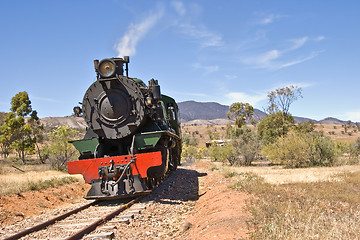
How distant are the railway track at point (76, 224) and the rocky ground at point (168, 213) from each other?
315 millimetres

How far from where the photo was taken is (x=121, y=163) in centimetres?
821

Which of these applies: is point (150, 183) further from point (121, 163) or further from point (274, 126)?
point (274, 126)

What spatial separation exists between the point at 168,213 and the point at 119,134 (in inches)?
113

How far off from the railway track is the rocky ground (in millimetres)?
315

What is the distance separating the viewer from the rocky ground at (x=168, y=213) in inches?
205

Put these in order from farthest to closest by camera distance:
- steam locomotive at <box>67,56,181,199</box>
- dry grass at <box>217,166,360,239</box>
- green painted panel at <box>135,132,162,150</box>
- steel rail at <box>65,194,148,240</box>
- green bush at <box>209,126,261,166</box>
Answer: green bush at <box>209,126,261,166</box>
green painted panel at <box>135,132,162,150</box>
steam locomotive at <box>67,56,181,199</box>
steel rail at <box>65,194,148,240</box>
dry grass at <box>217,166,360,239</box>

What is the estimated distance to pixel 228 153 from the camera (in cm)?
2264

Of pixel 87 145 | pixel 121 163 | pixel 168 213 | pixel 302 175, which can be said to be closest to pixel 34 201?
pixel 87 145

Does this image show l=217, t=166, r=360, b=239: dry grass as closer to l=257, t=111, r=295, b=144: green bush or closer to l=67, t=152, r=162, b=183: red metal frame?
l=67, t=152, r=162, b=183: red metal frame

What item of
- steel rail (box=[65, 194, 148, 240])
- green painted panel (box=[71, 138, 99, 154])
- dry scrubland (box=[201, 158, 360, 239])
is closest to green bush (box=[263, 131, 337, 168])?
dry scrubland (box=[201, 158, 360, 239])

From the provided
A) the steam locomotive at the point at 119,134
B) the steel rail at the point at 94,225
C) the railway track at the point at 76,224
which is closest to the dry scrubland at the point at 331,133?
the steam locomotive at the point at 119,134

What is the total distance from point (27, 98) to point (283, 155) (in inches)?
936

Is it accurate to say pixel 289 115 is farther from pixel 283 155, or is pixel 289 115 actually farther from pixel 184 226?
pixel 184 226

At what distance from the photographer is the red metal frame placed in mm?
8094
